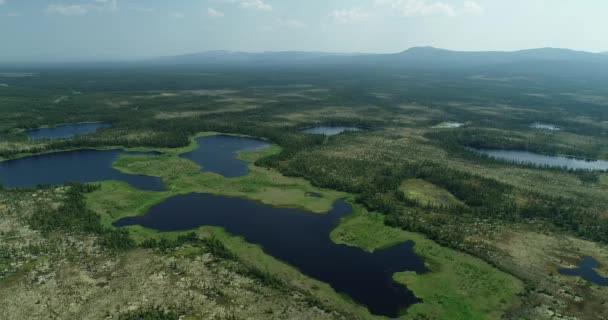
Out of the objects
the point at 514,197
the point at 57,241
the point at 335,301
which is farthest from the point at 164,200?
the point at 514,197

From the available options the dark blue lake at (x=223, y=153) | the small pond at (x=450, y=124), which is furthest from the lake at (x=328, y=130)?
the small pond at (x=450, y=124)

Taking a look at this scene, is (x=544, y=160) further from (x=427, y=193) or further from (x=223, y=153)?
(x=223, y=153)

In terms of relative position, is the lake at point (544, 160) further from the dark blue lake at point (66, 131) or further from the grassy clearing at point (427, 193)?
the dark blue lake at point (66, 131)

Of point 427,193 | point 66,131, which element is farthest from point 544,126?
point 66,131

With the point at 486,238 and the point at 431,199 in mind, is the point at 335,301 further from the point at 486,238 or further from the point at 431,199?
the point at 431,199

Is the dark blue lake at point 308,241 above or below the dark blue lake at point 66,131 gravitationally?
below

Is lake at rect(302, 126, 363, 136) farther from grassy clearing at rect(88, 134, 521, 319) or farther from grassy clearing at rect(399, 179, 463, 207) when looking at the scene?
grassy clearing at rect(399, 179, 463, 207)
